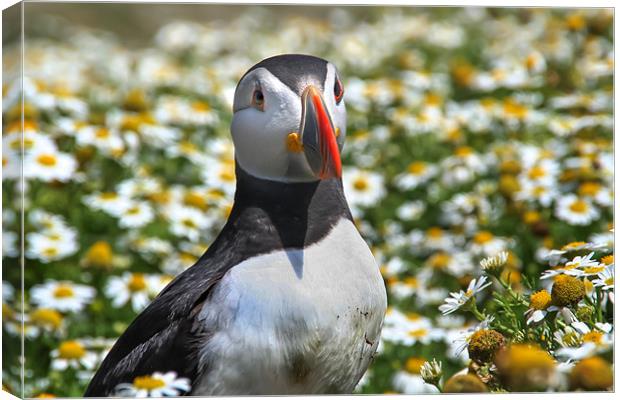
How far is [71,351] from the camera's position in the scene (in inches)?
140

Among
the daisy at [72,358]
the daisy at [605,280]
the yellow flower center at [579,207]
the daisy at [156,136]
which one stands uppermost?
the daisy at [156,136]

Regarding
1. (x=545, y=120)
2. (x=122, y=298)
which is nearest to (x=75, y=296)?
(x=122, y=298)

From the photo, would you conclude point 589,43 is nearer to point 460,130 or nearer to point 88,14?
point 460,130

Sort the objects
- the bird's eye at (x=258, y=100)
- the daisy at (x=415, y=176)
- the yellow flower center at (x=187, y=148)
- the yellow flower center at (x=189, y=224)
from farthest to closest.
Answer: the yellow flower center at (x=187, y=148)
the daisy at (x=415, y=176)
the yellow flower center at (x=189, y=224)
the bird's eye at (x=258, y=100)

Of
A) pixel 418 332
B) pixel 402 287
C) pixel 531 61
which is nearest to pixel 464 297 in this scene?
pixel 418 332

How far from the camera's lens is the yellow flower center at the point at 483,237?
180 inches

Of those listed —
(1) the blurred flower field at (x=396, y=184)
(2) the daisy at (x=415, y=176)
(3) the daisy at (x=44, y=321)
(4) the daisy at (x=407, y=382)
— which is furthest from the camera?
(2) the daisy at (x=415, y=176)

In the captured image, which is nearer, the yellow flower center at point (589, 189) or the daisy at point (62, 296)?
the daisy at point (62, 296)

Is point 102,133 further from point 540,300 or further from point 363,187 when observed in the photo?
point 540,300

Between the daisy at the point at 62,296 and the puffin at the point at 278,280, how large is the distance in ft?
4.49

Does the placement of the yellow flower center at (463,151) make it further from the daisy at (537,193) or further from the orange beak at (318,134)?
the orange beak at (318,134)

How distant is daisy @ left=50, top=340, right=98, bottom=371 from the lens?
352 centimetres

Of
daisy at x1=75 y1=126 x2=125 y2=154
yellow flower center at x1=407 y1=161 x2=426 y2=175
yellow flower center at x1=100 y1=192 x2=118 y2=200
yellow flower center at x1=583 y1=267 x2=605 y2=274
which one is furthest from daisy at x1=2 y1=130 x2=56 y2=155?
yellow flower center at x1=583 y1=267 x2=605 y2=274

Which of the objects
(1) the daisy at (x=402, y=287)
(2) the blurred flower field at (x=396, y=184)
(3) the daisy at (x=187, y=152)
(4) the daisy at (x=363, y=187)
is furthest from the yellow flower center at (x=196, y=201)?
(1) the daisy at (x=402, y=287)
